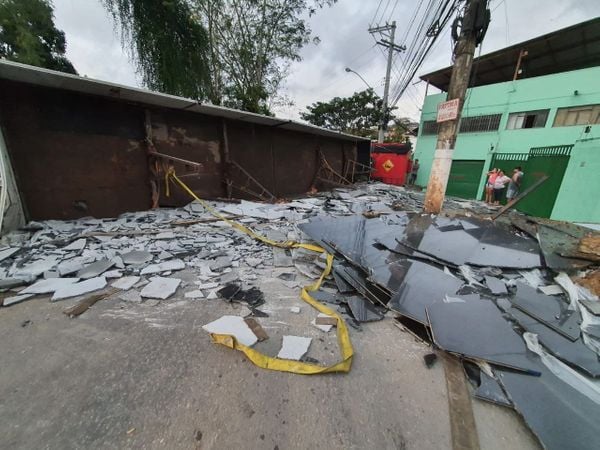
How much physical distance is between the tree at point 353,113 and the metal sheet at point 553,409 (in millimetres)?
22996

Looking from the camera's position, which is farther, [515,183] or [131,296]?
[515,183]

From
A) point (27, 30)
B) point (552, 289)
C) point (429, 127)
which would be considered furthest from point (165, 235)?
point (27, 30)

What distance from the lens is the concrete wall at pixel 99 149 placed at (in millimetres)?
3863

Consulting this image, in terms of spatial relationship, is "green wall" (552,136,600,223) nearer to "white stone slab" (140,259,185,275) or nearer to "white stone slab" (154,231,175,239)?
"white stone slab" (140,259,185,275)

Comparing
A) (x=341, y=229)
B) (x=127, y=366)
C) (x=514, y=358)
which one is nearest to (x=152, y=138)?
(x=341, y=229)

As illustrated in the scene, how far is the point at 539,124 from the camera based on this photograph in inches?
424

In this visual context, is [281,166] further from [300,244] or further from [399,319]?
[399,319]

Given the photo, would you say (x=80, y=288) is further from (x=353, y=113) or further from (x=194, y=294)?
(x=353, y=113)

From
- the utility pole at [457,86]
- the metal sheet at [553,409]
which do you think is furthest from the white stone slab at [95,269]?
the utility pole at [457,86]

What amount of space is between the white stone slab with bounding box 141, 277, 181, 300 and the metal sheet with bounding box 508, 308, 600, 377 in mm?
3475

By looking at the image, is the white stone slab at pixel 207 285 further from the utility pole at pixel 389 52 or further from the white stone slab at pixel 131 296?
the utility pole at pixel 389 52

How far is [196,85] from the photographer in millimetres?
9078

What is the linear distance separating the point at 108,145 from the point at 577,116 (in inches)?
636

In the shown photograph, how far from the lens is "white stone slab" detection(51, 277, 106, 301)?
2496 millimetres
